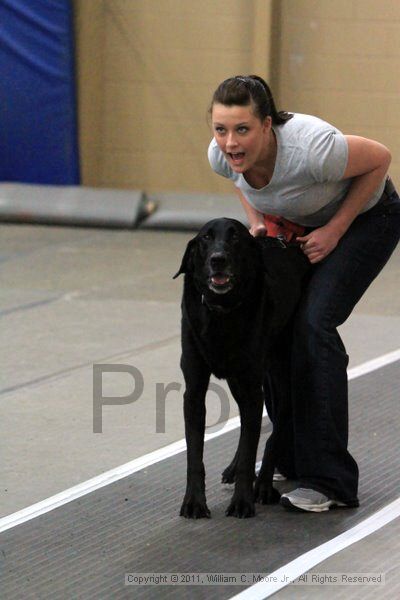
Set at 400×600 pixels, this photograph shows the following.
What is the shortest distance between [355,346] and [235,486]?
2.36m

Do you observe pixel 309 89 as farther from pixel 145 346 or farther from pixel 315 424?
pixel 315 424

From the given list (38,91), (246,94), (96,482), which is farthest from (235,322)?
(38,91)

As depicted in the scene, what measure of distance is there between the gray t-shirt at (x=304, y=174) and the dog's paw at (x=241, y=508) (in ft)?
3.08

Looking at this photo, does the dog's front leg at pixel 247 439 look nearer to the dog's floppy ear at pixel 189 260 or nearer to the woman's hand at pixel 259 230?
the dog's floppy ear at pixel 189 260

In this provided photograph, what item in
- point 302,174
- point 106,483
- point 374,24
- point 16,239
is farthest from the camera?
point 374,24

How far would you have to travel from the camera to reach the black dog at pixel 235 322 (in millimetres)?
3420

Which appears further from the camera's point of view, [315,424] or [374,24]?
[374,24]

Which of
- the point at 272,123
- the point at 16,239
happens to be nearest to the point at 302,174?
the point at 272,123

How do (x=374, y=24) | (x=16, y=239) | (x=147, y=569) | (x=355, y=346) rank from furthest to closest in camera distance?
(x=374, y=24)
(x=16, y=239)
(x=355, y=346)
(x=147, y=569)

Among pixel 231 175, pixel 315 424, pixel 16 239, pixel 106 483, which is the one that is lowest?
pixel 16 239

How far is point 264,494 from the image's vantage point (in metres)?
3.76

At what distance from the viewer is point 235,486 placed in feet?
11.8

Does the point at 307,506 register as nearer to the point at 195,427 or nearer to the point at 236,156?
the point at 195,427

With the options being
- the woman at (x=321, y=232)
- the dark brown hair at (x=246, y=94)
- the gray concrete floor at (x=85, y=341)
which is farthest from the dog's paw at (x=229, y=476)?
the dark brown hair at (x=246, y=94)
